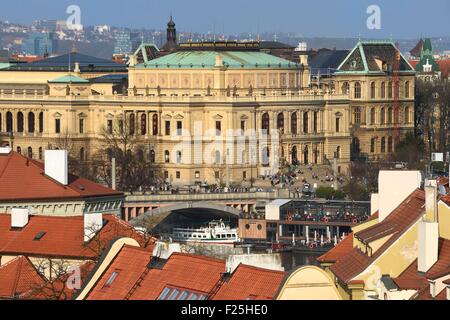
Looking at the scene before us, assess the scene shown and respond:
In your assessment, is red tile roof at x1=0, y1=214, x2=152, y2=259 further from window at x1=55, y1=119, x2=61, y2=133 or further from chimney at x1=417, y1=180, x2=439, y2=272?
window at x1=55, y1=119, x2=61, y2=133

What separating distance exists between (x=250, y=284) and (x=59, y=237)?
1590 cm

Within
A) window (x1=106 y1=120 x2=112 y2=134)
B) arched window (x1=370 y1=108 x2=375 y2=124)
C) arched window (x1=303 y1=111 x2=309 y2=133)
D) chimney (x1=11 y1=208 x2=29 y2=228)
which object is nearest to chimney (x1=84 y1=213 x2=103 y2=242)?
chimney (x1=11 y1=208 x2=29 y2=228)

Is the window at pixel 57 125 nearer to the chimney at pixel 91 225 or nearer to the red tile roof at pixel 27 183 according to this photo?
the red tile roof at pixel 27 183

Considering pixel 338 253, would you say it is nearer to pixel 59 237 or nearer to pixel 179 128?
pixel 59 237

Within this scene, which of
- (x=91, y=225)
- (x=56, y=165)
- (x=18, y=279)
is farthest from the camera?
(x=56, y=165)

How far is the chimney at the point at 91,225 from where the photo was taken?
46.2m

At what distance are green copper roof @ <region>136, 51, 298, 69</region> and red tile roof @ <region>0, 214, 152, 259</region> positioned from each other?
87305 mm

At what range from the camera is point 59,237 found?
154 ft

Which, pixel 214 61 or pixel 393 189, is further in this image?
pixel 214 61

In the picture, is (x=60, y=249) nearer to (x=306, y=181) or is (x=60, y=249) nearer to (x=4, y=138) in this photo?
(x=306, y=181)

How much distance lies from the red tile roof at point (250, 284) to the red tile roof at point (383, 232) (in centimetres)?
195

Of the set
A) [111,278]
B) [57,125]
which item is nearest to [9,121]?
[57,125]
